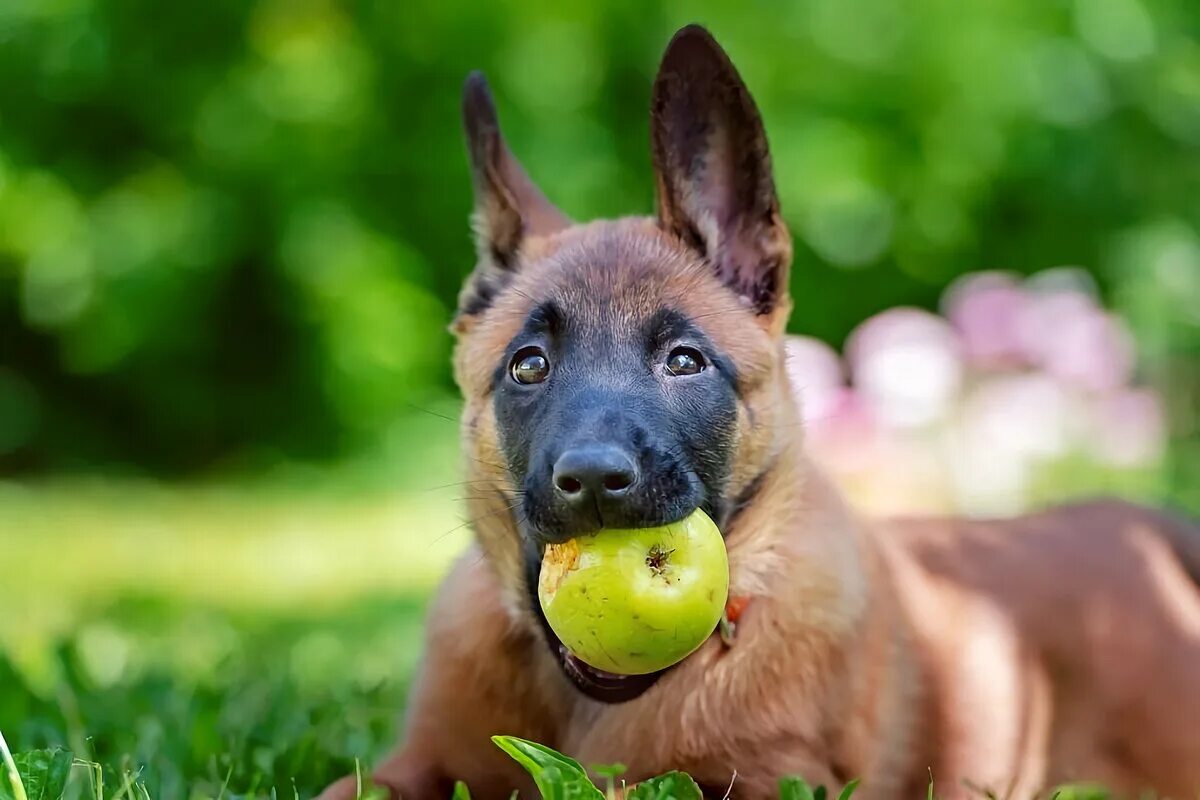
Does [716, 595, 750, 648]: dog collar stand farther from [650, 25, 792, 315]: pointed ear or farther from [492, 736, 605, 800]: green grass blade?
[650, 25, 792, 315]: pointed ear

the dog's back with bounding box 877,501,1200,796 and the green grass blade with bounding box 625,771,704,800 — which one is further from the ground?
the green grass blade with bounding box 625,771,704,800

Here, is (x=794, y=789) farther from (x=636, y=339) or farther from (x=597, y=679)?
(x=636, y=339)

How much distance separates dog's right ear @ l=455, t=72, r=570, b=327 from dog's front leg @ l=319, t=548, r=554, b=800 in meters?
0.72

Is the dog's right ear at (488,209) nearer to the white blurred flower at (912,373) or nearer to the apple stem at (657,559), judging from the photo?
the apple stem at (657,559)

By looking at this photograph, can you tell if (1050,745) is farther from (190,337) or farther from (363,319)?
(190,337)

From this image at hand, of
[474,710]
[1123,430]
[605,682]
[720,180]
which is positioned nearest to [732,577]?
[605,682]

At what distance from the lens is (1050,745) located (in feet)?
12.5

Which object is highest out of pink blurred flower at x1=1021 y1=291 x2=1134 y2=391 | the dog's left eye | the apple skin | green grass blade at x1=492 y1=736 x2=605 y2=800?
the dog's left eye

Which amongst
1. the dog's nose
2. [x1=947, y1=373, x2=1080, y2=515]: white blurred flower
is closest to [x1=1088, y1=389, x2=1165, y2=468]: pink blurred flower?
[x1=947, y1=373, x2=1080, y2=515]: white blurred flower

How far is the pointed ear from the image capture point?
11.2 feet

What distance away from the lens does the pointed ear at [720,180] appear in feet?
11.2

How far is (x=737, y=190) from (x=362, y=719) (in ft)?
5.86

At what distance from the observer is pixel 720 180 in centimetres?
353

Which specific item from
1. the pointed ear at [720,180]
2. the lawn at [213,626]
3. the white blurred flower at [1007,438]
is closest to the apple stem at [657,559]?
the lawn at [213,626]
